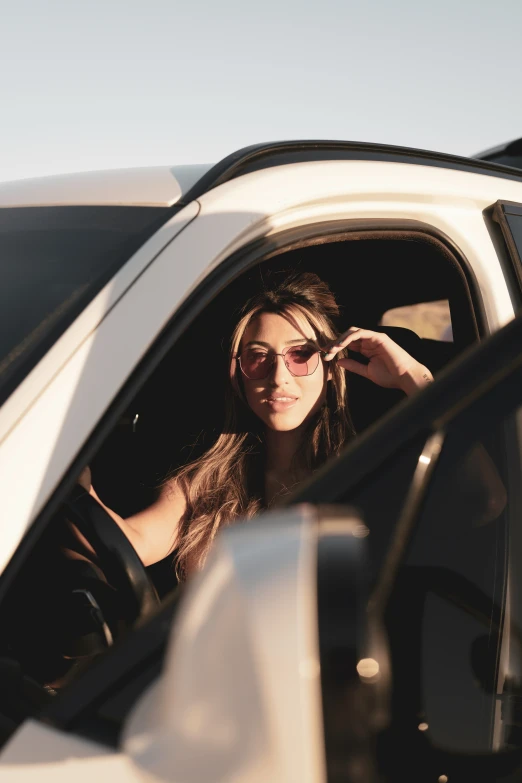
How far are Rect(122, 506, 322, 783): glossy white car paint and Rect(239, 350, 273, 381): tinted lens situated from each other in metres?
1.60

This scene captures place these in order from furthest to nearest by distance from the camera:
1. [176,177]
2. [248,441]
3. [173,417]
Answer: [173,417] → [248,441] → [176,177]

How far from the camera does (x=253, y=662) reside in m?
0.57

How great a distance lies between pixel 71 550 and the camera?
1.36 m

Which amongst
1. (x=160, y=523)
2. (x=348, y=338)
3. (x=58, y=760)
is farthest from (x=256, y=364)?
(x=58, y=760)

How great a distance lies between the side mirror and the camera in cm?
58

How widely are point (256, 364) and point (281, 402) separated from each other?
0.45ft

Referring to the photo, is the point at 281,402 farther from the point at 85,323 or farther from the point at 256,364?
the point at 85,323

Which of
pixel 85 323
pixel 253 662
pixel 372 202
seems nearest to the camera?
pixel 253 662

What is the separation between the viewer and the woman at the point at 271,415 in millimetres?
2215

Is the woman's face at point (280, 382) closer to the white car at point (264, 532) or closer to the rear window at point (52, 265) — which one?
the white car at point (264, 532)

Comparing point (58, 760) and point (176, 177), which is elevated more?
point (176, 177)

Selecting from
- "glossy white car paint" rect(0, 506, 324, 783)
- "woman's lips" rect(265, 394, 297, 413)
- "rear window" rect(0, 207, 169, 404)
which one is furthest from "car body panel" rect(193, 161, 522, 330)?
"glossy white car paint" rect(0, 506, 324, 783)

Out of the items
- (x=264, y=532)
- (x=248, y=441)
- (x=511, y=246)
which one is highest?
(x=511, y=246)

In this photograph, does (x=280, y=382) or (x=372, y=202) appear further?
(x=280, y=382)
